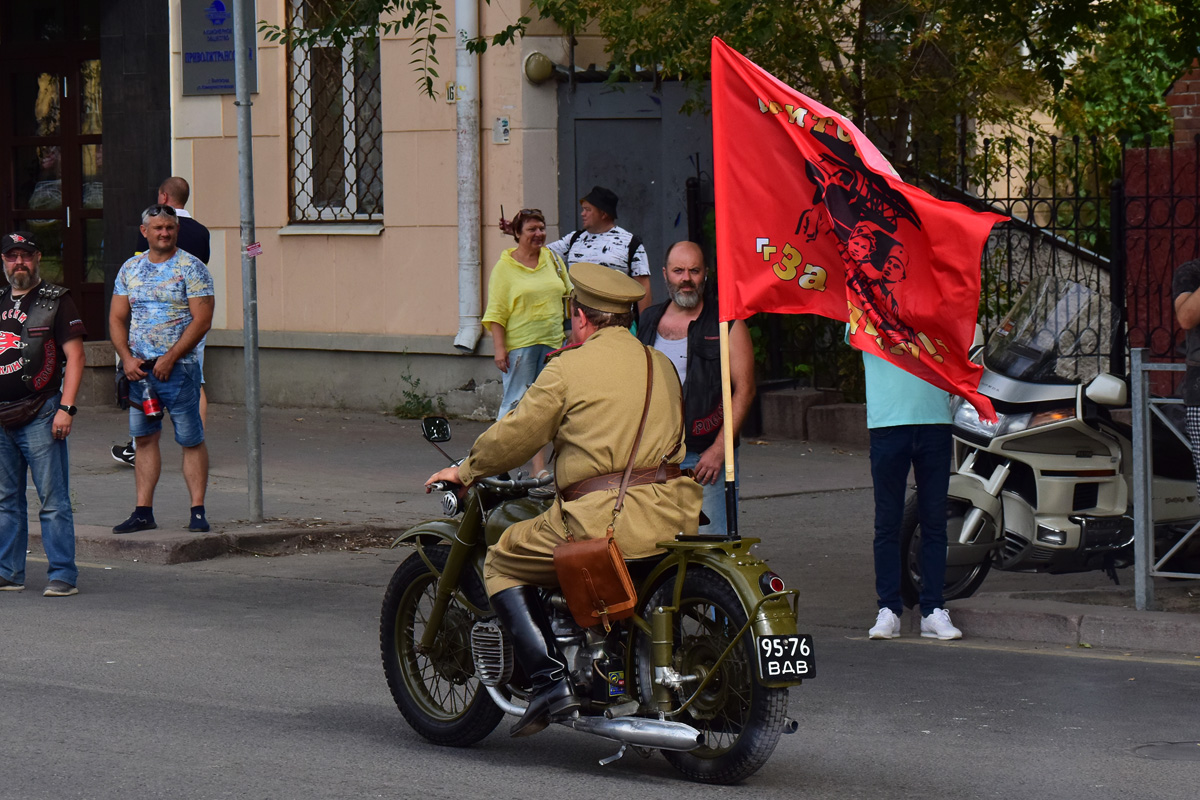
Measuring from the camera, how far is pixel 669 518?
555 centimetres

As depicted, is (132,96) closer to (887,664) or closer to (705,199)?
(705,199)

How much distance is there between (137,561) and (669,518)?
17.6ft

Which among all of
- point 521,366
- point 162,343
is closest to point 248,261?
point 162,343

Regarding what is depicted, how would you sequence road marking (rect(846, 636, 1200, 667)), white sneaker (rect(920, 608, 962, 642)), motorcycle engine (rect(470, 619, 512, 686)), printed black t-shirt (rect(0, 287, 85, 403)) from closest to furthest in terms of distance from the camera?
1. motorcycle engine (rect(470, 619, 512, 686))
2. road marking (rect(846, 636, 1200, 667))
3. white sneaker (rect(920, 608, 962, 642))
4. printed black t-shirt (rect(0, 287, 85, 403))

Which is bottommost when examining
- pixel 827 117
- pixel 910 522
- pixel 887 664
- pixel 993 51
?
pixel 887 664

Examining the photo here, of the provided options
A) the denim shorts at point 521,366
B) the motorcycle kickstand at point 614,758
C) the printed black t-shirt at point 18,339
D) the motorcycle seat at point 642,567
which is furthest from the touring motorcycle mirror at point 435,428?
the denim shorts at point 521,366

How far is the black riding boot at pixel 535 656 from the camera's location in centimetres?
552

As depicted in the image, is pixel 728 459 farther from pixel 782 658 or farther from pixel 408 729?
pixel 408 729

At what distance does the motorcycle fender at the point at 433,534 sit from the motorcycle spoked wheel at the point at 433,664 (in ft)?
0.13

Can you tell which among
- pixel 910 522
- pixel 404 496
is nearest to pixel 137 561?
pixel 404 496

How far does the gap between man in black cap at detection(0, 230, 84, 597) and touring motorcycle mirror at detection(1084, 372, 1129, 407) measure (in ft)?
16.1

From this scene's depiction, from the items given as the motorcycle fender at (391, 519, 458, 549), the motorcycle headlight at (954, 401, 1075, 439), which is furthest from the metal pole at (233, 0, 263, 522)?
the motorcycle fender at (391, 519, 458, 549)

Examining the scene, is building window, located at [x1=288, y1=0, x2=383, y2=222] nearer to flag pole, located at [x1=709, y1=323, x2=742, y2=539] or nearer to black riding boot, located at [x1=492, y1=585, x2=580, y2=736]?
flag pole, located at [x1=709, y1=323, x2=742, y2=539]

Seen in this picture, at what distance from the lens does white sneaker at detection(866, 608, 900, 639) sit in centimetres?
783
